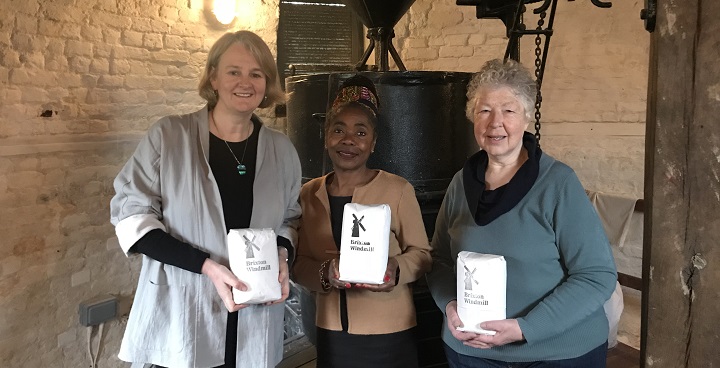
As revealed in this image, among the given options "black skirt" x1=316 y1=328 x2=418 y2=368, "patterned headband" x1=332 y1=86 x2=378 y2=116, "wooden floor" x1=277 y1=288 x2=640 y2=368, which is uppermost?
"patterned headband" x1=332 y1=86 x2=378 y2=116

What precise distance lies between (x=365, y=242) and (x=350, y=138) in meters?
0.42

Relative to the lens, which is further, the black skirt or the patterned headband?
the patterned headband

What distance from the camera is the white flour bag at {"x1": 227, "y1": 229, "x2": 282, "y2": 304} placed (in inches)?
59.6

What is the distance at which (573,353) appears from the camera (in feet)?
4.95

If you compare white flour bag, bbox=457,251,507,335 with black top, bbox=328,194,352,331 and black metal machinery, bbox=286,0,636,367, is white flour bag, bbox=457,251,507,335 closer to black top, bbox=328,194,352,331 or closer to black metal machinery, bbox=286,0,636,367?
black top, bbox=328,194,352,331

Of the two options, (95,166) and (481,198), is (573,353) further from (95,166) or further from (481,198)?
(95,166)

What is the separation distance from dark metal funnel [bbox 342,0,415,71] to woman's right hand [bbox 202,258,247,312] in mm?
1540

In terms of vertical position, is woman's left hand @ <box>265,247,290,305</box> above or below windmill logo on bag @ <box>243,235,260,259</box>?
below

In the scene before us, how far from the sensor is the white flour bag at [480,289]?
1.38 m

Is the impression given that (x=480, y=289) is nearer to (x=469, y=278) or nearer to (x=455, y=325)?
(x=469, y=278)

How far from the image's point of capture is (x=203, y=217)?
1.61m

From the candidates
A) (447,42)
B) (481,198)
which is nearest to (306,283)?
(481,198)

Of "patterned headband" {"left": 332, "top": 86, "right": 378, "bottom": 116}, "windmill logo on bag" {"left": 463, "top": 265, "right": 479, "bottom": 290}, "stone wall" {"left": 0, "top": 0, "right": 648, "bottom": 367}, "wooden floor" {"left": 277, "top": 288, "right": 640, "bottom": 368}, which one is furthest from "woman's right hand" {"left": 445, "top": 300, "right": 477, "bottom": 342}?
"stone wall" {"left": 0, "top": 0, "right": 648, "bottom": 367}

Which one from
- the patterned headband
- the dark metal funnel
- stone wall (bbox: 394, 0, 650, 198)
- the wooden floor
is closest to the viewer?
the patterned headband
